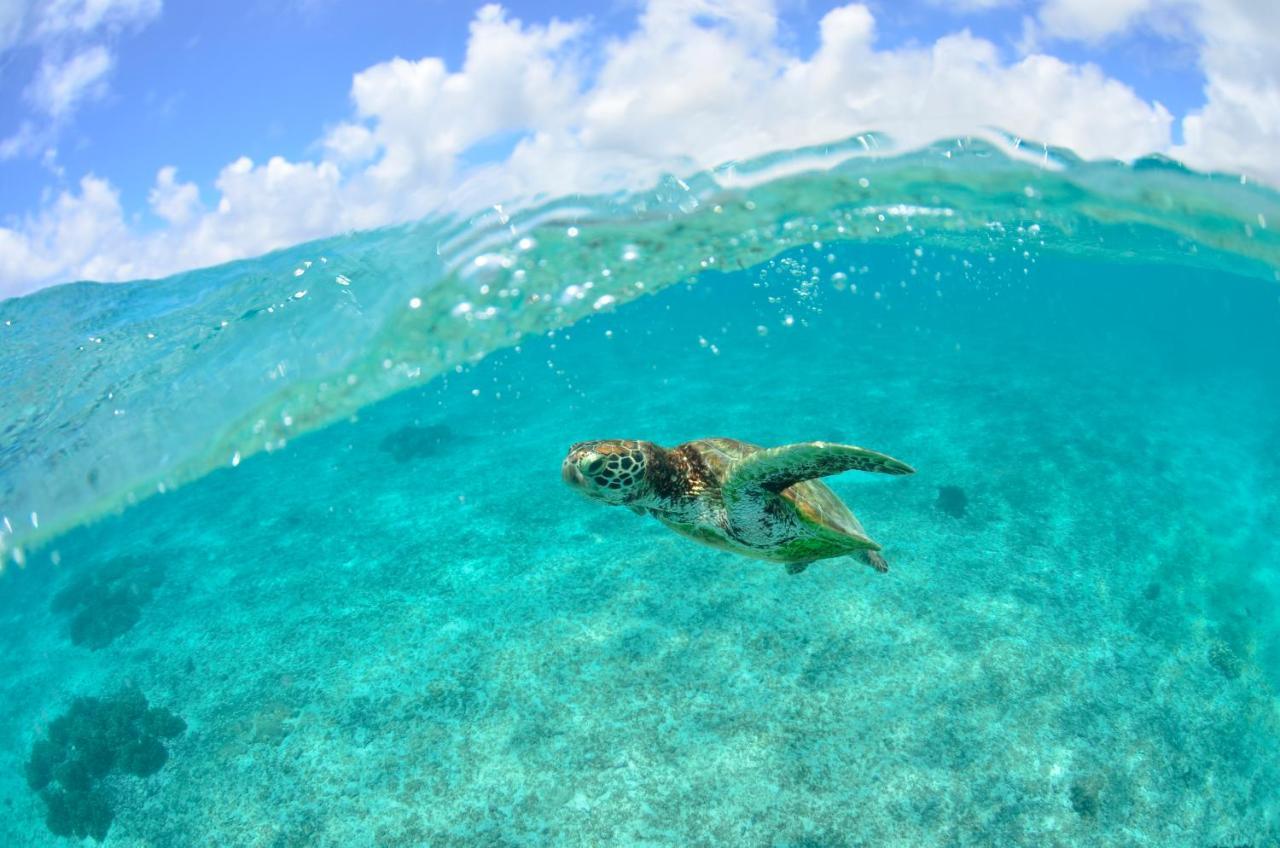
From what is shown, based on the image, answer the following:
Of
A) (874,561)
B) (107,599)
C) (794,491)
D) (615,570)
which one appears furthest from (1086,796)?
(107,599)

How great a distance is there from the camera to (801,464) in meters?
4.27

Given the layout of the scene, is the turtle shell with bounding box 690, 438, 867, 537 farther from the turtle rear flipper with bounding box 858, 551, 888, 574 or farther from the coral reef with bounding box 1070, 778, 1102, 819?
the coral reef with bounding box 1070, 778, 1102, 819

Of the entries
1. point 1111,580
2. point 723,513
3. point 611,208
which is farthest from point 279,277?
point 1111,580

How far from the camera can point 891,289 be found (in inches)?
2147

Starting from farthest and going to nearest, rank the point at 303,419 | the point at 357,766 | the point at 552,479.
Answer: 1. the point at 303,419
2. the point at 552,479
3. the point at 357,766

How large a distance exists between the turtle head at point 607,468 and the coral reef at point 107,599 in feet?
51.1

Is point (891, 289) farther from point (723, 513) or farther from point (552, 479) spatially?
point (723, 513)

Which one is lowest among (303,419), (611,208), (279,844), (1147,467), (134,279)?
(1147,467)

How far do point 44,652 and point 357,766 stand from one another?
39.0 feet

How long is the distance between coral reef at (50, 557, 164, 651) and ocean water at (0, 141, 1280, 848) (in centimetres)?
13

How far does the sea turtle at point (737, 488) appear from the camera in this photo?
428cm

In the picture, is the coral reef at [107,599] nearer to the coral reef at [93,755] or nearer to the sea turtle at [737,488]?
the coral reef at [93,755]

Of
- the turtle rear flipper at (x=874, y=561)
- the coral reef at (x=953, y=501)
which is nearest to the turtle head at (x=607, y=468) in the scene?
the turtle rear flipper at (x=874, y=561)

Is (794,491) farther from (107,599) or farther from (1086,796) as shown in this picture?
(107,599)
